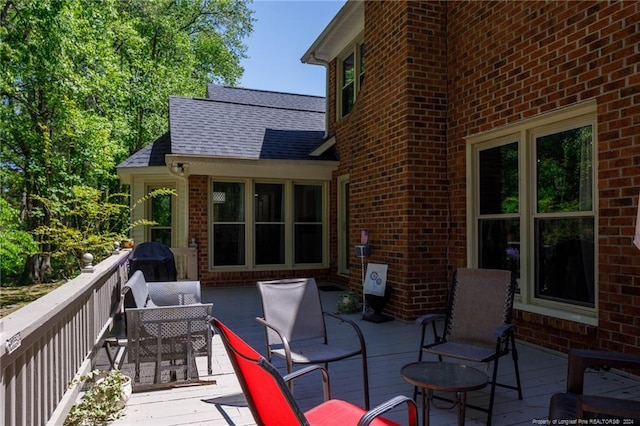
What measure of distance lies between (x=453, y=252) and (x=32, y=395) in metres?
4.86

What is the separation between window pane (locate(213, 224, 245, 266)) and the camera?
8641 mm

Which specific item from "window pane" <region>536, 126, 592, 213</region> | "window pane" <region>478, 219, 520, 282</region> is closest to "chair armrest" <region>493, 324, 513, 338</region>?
"window pane" <region>536, 126, 592, 213</region>

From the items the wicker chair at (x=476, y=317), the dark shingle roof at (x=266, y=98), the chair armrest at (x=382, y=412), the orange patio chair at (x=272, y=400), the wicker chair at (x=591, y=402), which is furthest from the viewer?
the dark shingle roof at (x=266, y=98)

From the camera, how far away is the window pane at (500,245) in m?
4.80

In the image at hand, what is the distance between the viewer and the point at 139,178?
9258 millimetres

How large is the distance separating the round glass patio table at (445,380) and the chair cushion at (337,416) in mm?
463

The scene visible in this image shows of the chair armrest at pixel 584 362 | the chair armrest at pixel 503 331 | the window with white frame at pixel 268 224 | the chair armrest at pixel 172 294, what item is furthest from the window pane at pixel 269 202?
the chair armrest at pixel 584 362

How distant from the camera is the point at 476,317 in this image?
11.3ft

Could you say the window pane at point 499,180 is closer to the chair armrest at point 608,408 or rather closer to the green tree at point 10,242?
the chair armrest at point 608,408

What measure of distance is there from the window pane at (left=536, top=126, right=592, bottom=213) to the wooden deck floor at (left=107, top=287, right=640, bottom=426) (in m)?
1.55

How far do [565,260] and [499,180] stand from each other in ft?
4.10

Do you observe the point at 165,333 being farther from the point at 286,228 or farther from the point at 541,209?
the point at 286,228

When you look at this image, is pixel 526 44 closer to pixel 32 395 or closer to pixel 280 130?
pixel 32 395

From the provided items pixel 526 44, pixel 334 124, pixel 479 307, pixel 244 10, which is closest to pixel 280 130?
pixel 334 124
